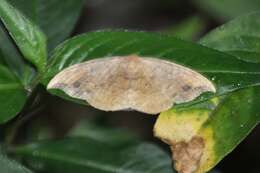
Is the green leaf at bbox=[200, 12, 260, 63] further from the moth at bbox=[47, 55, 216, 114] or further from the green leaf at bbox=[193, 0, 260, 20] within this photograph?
the green leaf at bbox=[193, 0, 260, 20]

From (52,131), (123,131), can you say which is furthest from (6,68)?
(52,131)

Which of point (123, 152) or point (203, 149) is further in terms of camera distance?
point (123, 152)

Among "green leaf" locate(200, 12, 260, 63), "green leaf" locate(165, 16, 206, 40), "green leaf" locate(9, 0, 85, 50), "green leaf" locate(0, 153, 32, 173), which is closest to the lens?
"green leaf" locate(0, 153, 32, 173)

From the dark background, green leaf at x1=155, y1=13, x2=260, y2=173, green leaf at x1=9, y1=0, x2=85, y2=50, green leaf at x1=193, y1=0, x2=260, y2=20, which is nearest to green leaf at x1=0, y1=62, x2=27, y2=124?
green leaf at x1=9, y1=0, x2=85, y2=50

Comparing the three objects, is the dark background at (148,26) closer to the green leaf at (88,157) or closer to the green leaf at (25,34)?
the green leaf at (88,157)

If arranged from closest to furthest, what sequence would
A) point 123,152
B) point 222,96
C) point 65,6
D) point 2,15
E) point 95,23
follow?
point 2,15
point 222,96
point 65,6
point 123,152
point 95,23

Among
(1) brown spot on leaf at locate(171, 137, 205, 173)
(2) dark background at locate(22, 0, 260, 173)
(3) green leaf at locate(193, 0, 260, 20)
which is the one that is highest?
(1) brown spot on leaf at locate(171, 137, 205, 173)

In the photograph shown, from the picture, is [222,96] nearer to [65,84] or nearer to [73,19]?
[65,84]
